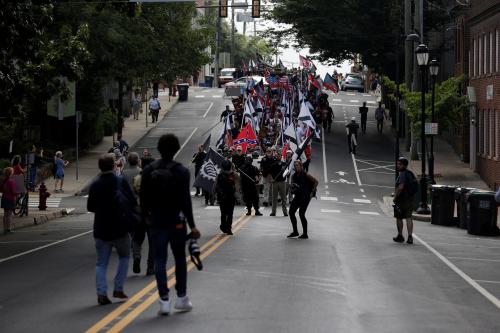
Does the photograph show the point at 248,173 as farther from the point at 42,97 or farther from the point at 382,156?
the point at 382,156

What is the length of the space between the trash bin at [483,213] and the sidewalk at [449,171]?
923 centimetres

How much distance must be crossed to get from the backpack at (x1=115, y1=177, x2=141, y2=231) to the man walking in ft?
2.65

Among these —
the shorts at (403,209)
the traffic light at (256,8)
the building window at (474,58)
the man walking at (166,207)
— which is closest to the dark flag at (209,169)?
the shorts at (403,209)

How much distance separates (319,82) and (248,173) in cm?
3045

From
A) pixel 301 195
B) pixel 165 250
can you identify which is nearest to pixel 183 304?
pixel 165 250

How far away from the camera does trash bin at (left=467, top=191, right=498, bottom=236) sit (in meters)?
27.0

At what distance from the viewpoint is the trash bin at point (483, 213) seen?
88.7 feet

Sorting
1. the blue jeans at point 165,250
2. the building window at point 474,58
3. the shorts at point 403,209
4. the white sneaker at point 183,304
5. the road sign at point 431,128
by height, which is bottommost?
the white sneaker at point 183,304

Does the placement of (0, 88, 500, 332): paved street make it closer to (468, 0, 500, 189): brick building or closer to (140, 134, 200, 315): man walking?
(140, 134, 200, 315): man walking

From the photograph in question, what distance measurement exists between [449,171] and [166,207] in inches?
1519

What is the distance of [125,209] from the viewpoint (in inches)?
506

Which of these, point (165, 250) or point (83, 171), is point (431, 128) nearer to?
point (83, 171)

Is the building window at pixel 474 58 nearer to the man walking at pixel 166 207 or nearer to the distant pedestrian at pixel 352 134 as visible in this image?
the distant pedestrian at pixel 352 134

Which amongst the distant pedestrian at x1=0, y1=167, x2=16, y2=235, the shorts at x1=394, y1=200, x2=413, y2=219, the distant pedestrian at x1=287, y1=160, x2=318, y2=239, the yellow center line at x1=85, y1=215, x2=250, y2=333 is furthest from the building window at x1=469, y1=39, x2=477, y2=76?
the yellow center line at x1=85, y1=215, x2=250, y2=333
